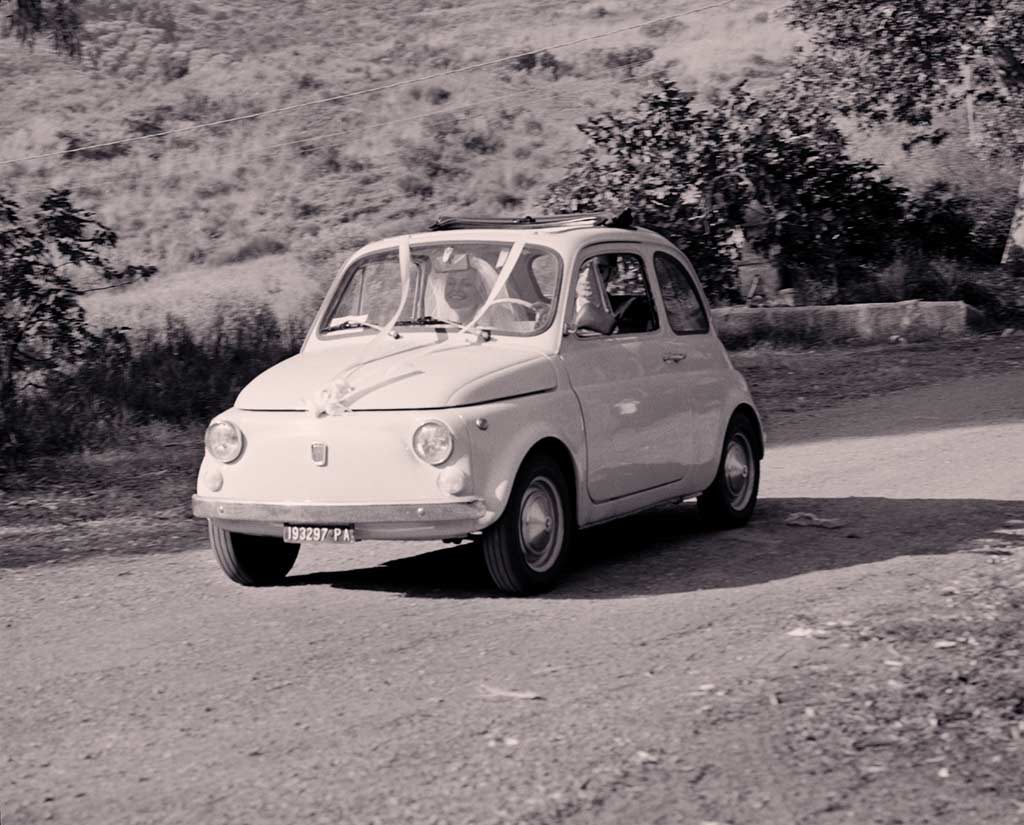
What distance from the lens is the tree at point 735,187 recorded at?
839 inches

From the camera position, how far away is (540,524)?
777 centimetres

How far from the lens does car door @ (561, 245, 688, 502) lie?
8172mm

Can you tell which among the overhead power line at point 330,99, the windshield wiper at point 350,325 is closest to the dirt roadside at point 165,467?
the windshield wiper at point 350,325

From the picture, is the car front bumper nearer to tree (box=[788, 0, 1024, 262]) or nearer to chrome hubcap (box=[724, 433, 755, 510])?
chrome hubcap (box=[724, 433, 755, 510])

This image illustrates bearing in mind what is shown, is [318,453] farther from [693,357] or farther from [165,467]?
[165,467]

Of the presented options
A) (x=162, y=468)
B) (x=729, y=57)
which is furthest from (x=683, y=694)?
(x=729, y=57)

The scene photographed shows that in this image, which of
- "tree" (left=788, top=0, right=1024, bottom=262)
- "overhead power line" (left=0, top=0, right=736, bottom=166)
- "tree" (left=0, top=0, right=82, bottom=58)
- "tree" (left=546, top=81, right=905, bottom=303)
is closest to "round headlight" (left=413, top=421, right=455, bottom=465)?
"tree" (left=0, top=0, right=82, bottom=58)

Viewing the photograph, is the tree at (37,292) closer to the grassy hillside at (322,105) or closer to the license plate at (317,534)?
the license plate at (317,534)

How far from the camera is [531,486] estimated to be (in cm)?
770

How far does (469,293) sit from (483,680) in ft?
9.46

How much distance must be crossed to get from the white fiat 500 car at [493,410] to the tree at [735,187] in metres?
11.9

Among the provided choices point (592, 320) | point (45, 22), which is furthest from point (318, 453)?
point (45, 22)

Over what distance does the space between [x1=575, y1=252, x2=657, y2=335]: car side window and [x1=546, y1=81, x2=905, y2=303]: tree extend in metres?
11.9

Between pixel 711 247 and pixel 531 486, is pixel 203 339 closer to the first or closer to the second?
pixel 711 247
